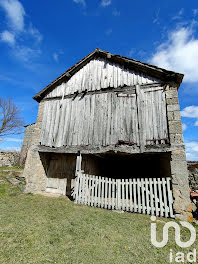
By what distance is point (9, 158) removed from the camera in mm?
13789

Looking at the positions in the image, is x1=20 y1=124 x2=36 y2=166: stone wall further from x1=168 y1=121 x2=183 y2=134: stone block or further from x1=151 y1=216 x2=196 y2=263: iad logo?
x1=151 y1=216 x2=196 y2=263: iad logo

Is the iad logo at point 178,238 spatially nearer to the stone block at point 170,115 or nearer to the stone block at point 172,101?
the stone block at point 170,115

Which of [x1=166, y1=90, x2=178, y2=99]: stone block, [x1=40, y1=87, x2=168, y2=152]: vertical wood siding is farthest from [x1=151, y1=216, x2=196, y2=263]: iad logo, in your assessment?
[x1=166, y1=90, x2=178, y2=99]: stone block

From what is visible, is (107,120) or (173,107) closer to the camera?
(173,107)

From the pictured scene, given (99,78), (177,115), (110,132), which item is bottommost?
(110,132)

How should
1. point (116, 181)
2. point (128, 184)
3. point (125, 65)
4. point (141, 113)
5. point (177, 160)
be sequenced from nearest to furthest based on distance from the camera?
point (177, 160) → point (116, 181) → point (141, 113) → point (128, 184) → point (125, 65)

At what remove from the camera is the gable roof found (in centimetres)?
629

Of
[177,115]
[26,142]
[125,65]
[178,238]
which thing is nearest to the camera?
[178,238]

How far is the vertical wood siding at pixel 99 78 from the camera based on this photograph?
7.07 m

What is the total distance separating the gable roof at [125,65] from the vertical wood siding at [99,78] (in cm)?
22

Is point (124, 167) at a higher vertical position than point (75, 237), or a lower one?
higher

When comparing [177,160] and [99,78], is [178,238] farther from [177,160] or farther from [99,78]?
[99,78]

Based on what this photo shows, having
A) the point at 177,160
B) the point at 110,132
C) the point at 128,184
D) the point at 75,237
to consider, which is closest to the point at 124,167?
the point at 128,184

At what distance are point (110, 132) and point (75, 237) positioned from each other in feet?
14.3
